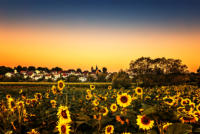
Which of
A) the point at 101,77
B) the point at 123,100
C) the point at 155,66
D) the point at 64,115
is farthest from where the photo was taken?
the point at 155,66

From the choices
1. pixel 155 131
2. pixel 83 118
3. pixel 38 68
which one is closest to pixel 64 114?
pixel 83 118

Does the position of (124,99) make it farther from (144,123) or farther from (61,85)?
(61,85)

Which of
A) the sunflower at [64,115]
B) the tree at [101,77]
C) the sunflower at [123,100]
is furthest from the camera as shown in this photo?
the tree at [101,77]

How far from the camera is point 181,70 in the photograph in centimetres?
4934

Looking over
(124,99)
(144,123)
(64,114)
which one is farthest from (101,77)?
(144,123)

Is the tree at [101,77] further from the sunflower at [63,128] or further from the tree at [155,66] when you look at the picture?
the sunflower at [63,128]

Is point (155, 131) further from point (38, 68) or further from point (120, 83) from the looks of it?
point (38, 68)

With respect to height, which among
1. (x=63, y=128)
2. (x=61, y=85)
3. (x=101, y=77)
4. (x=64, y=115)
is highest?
(x=61, y=85)

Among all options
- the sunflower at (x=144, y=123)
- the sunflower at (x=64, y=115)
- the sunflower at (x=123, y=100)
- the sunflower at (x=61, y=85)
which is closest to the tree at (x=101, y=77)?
the sunflower at (x=61, y=85)

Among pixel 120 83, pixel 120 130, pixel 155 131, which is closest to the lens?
pixel 155 131

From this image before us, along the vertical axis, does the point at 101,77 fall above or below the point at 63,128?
below

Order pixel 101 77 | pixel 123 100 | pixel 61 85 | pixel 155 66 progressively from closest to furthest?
1. pixel 123 100
2. pixel 61 85
3. pixel 101 77
4. pixel 155 66

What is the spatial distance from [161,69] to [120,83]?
120 feet

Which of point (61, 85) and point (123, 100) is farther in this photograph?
point (61, 85)
